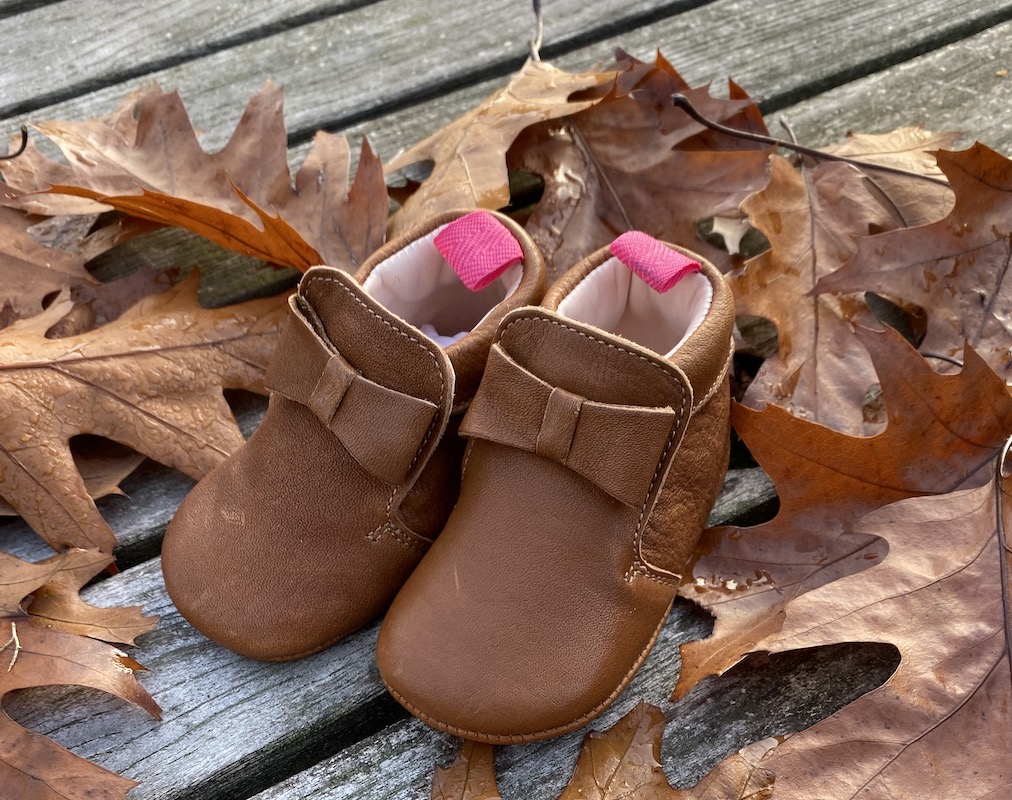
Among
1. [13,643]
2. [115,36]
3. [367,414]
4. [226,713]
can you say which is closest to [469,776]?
[226,713]

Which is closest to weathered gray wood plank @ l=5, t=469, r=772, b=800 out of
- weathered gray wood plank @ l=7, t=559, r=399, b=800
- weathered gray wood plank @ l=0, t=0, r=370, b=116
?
weathered gray wood plank @ l=7, t=559, r=399, b=800

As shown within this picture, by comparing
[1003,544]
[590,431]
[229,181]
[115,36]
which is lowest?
[1003,544]

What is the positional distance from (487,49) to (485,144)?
47 centimetres

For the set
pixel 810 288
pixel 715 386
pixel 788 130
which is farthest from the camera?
pixel 788 130

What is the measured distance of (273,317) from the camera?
1354 mm

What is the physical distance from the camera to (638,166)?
4.89 ft

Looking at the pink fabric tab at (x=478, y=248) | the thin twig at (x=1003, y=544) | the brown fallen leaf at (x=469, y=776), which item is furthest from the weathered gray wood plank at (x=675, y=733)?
the pink fabric tab at (x=478, y=248)

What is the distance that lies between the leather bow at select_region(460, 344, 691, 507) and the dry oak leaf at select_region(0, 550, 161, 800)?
50 centimetres

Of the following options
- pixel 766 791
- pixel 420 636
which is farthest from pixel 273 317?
pixel 766 791

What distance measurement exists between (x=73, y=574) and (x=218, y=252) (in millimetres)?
629

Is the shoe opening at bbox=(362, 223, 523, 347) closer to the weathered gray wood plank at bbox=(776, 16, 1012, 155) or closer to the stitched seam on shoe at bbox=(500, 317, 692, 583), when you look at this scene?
the stitched seam on shoe at bbox=(500, 317, 692, 583)

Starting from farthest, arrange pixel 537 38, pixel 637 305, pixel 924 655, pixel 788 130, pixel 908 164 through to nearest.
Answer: pixel 537 38 < pixel 788 130 < pixel 908 164 < pixel 637 305 < pixel 924 655

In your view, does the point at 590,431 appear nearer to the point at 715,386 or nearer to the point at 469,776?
the point at 715,386

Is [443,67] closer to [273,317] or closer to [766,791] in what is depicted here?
[273,317]
